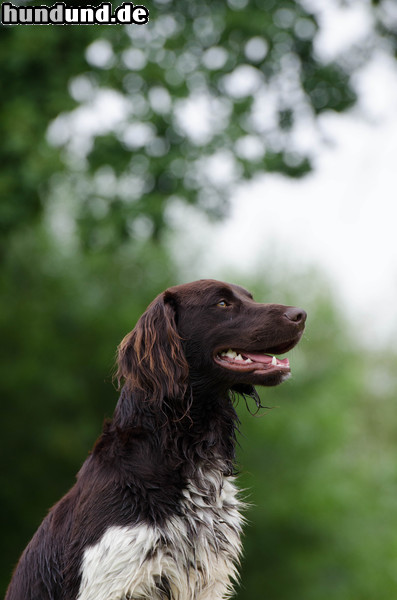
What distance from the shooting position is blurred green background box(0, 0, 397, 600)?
10883mm

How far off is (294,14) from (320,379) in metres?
11.3

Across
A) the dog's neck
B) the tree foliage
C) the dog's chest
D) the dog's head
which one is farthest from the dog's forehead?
the tree foliage

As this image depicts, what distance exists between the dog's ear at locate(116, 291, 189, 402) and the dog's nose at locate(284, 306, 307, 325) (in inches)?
22.8

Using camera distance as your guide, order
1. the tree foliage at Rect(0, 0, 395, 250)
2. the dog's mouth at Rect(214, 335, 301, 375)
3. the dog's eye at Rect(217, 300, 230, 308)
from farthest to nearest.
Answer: the tree foliage at Rect(0, 0, 395, 250), the dog's eye at Rect(217, 300, 230, 308), the dog's mouth at Rect(214, 335, 301, 375)

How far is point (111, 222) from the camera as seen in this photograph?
35.7 ft

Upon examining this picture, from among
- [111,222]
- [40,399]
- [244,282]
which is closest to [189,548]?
[111,222]

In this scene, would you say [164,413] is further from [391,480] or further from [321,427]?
[391,480]

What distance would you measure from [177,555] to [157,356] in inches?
38.5

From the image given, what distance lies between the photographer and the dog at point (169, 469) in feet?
12.0

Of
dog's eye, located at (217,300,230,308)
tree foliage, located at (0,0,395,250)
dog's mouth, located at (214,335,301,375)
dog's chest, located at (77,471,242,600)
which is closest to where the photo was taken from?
dog's chest, located at (77,471,242,600)

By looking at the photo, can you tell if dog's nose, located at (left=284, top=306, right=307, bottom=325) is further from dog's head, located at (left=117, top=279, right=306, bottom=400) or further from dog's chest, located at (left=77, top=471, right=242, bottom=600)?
dog's chest, located at (left=77, top=471, right=242, bottom=600)

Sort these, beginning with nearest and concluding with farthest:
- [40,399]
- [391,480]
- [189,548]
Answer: [189,548]
[40,399]
[391,480]

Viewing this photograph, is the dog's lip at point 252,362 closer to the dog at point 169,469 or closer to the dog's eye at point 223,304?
the dog at point 169,469

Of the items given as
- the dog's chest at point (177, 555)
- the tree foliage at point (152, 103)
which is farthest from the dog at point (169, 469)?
the tree foliage at point (152, 103)
